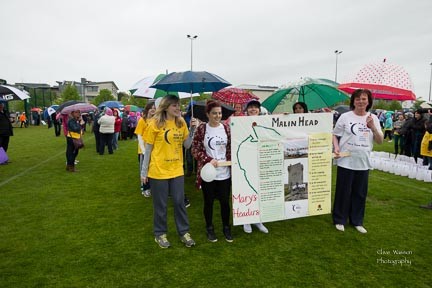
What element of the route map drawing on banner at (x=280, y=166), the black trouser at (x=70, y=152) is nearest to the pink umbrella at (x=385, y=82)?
the route map drawing on banner at (x=280, y=166)

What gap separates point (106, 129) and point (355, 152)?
9376 mm

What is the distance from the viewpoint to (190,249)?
11.9 ft

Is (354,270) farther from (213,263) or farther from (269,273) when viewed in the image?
(213,263)

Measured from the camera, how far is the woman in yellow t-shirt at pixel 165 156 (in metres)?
3.44

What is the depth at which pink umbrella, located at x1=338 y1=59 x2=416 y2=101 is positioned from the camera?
4414 mm

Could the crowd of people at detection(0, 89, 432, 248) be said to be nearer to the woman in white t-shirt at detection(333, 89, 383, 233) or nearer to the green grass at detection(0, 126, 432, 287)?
the woman in white t-shirt at detection(333, 89, 383, 233)

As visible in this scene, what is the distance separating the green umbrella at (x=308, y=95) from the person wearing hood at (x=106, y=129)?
712 cm

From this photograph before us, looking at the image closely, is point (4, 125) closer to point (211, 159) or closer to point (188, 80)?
point (188, 80)

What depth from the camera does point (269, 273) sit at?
310 centimetres

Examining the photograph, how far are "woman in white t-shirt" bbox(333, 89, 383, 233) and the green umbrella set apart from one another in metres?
0.99

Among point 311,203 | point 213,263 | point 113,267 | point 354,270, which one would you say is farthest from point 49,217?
point 354,270

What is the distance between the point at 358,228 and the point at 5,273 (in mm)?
4400

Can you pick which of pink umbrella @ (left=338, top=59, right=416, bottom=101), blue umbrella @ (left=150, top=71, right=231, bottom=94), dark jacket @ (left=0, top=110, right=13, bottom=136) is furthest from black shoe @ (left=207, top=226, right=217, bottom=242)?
dark jacket @ (left=0, top=110, right=13, bottom=136)

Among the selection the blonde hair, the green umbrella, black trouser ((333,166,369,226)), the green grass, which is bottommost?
the green grass
